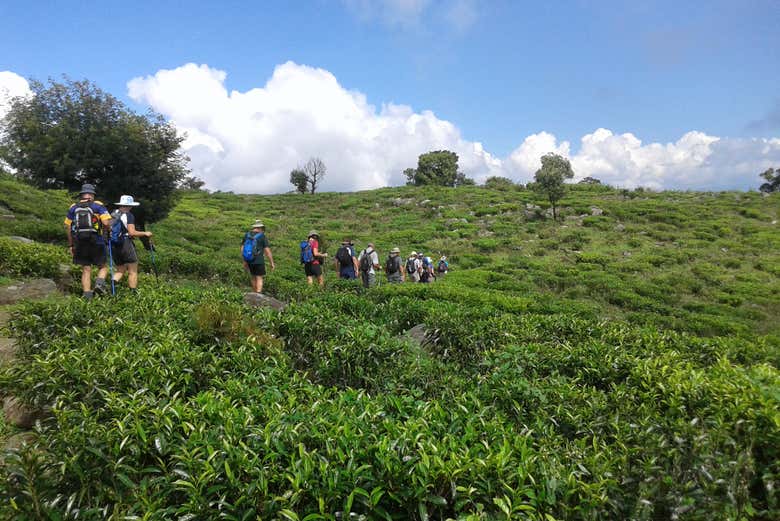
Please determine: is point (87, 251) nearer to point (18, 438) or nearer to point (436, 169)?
point (18, 438)

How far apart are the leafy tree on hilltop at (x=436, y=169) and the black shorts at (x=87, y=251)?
57.3 m

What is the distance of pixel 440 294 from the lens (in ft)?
36.3

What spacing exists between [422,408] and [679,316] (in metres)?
13.5

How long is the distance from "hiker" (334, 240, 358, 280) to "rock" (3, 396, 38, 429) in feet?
30.4

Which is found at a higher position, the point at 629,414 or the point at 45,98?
the point at 45,98

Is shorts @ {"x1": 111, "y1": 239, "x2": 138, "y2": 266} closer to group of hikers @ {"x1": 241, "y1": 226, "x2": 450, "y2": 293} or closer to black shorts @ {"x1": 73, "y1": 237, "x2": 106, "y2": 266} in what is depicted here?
black shorts @ {"x1": 73, "y1": 237, "x2": 106, "y2": 266}

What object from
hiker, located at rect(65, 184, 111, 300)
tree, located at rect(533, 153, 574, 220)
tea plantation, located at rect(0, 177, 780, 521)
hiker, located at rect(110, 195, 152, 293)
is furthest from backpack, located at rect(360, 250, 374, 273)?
tree, located at rect(533, 153, 574, 220)

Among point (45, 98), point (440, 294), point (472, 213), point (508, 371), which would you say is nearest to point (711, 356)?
point (508, 371)

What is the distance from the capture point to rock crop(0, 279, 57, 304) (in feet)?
27.4

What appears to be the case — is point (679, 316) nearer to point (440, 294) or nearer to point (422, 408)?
point (440, 294)

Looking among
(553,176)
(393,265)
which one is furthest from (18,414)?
(553,176)

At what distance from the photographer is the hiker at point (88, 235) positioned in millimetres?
7719

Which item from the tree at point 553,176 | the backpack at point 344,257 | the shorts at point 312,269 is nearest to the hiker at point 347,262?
the backpack at point 344,257

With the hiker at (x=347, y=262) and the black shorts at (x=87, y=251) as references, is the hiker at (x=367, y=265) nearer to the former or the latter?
the hiker at (x=347, y=262)
